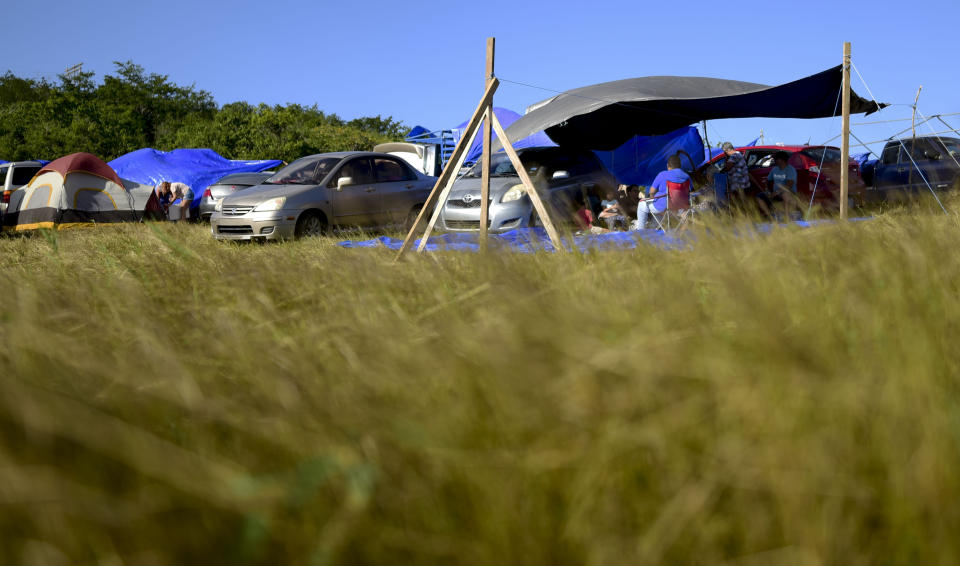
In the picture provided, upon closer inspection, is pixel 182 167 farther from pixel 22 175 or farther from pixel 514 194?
pixel 514 194

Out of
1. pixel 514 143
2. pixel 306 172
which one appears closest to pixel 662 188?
pixel 306 172

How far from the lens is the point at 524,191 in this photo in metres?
9.88

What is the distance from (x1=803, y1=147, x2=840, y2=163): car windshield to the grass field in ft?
44.0

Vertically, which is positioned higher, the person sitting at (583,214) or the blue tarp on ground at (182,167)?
the blue tarp on ground at (182,167)

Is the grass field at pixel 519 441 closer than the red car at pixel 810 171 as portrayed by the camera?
Yes

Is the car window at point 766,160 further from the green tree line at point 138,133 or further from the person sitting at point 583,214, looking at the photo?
the green tree line at point 138,133

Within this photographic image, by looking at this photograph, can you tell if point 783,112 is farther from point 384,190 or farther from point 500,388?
point 500,388

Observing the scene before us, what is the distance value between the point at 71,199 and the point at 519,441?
15.8 meters

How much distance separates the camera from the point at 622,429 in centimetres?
135

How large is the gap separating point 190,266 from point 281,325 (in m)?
1.85

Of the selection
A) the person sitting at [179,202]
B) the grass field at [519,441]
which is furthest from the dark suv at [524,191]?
the person sitting at [179,202]

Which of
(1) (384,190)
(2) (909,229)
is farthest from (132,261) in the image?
(1) (384,190)

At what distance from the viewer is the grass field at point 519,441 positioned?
1.24m

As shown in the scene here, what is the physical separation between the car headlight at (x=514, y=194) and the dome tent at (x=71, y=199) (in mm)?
9659
